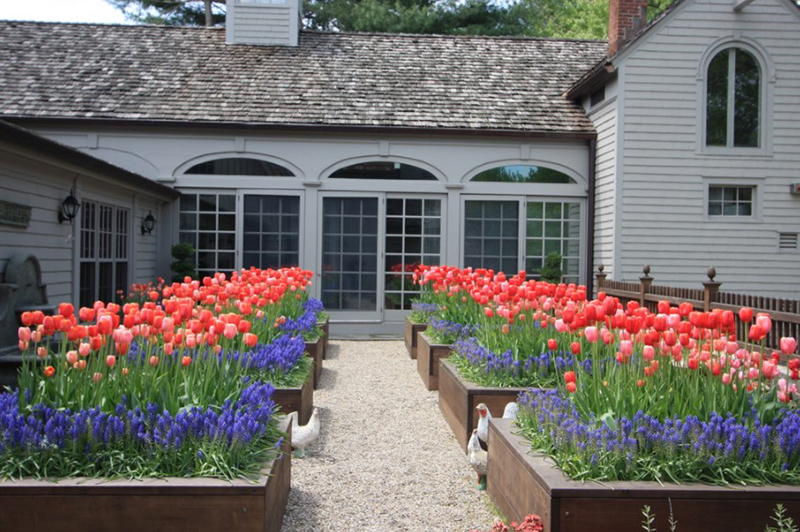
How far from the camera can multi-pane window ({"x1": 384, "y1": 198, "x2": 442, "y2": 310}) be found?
14883 mm

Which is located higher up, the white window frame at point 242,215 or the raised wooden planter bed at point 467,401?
the white window frame at point 242,215

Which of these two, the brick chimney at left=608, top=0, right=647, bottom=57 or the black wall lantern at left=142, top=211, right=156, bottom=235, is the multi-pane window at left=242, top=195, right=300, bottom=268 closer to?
the black wall lantern at left=142, top=211, right=156, bottom=235

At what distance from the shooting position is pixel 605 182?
1432 centimetres

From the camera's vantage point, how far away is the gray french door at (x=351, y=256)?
1480 cm

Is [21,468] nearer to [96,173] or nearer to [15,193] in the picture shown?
→ [15,193]

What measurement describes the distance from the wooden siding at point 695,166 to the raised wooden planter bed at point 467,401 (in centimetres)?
799

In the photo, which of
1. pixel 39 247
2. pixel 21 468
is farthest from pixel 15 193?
pixel 21 468

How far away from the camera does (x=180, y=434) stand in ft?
12.2

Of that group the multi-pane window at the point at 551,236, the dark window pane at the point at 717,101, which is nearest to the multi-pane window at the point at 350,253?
the multi-pane window at the point at 551,236

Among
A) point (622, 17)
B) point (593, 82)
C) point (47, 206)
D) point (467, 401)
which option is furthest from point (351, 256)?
point (467, 401)

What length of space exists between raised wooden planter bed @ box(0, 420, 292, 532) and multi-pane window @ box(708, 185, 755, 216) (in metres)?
12.5

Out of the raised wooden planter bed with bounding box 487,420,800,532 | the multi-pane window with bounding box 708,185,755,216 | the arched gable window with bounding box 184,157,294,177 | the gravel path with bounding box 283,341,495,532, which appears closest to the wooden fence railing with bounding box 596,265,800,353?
the multi-pane window with bounding box 708,185,755,216

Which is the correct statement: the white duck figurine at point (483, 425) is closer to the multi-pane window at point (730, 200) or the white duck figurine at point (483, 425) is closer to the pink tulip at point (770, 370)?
the pink tulip at point (770, 370)

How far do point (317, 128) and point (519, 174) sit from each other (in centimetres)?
394
